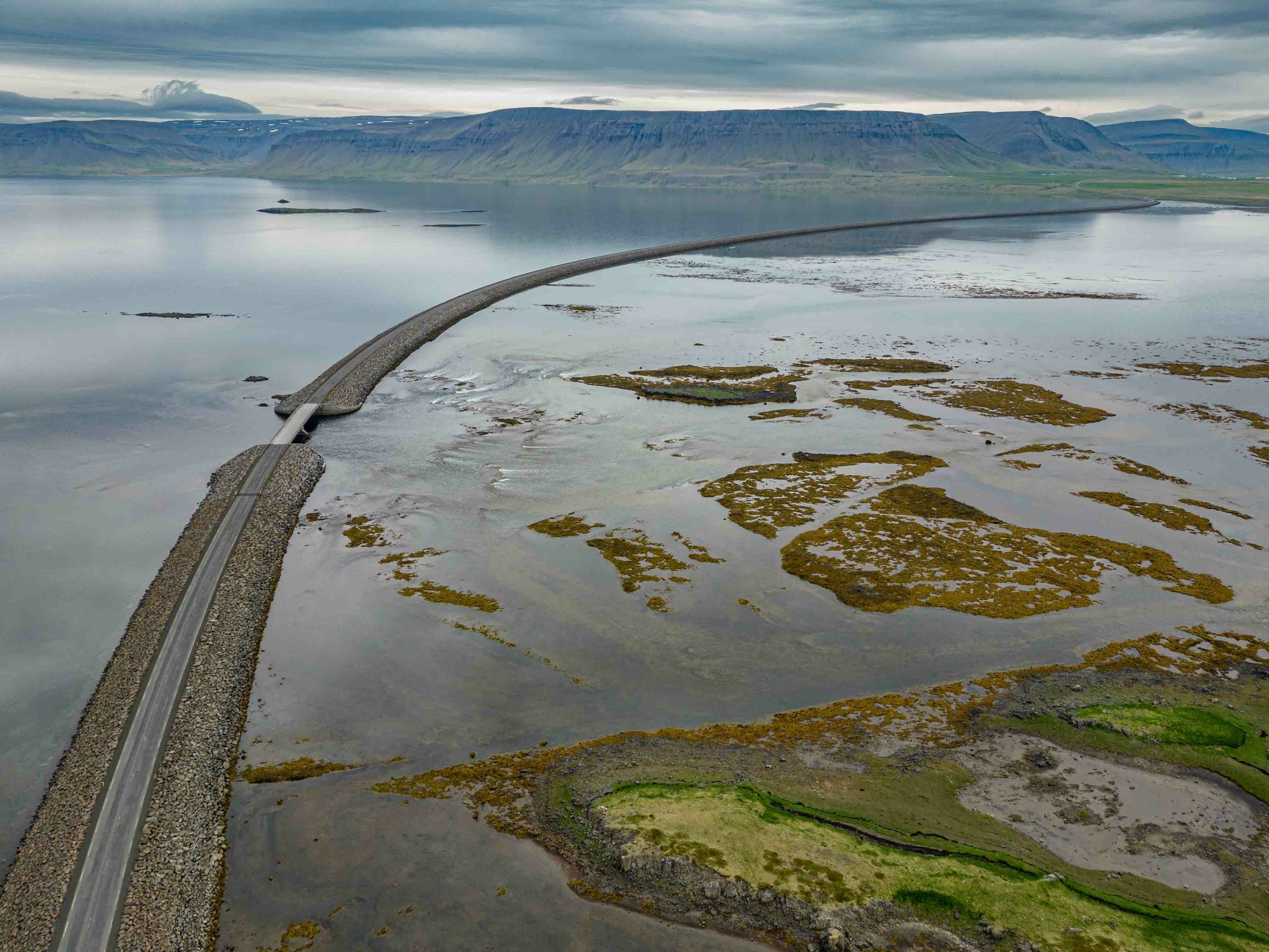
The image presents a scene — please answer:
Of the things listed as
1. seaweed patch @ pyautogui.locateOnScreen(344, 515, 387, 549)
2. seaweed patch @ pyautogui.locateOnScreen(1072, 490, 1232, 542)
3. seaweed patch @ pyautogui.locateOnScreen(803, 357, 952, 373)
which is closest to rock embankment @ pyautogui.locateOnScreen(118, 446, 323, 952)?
seaweed patch @ pyautogui.locateOnScreen(344, 515, 387, 549)

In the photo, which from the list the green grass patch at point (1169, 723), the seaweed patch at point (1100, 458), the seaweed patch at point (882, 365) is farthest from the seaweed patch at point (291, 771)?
the seaweed patch at point (882, 365)

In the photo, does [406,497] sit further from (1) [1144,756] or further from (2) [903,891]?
(1) [1144,756]

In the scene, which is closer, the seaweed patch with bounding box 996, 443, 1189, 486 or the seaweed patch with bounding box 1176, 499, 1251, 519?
the seaweed patch with bounding box 1176, 499, 1251, 519

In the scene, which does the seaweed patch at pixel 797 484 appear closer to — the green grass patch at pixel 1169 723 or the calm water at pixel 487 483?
the calm water at pixel 487 483

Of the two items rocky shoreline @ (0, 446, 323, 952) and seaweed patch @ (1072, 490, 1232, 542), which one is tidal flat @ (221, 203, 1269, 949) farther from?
rocky shoreline @ (0, 446, 323, 952)

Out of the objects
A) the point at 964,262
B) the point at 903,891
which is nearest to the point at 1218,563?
the point at 903,891
